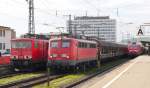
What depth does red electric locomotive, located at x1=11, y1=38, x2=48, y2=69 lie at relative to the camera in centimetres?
3130

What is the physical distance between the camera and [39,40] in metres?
32.6

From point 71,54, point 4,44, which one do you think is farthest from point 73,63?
point 4,44

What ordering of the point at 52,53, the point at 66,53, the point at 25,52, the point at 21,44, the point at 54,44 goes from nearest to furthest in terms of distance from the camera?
1. the point at 66,53
2. the point at 52,53
3. the point at 54,44
4. the point at 25,52
5. the point at 21,44

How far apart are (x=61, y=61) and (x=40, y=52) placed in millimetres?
4301

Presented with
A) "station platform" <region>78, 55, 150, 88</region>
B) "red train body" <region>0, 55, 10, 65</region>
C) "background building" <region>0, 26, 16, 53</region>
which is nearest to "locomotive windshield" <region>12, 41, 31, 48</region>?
"red train body" <region>0, 55, 10, 65</region>

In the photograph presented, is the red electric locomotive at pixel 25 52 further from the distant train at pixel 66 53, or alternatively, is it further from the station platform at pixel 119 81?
the station platform at pixel 119 81

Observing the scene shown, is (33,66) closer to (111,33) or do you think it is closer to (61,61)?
(61,61)

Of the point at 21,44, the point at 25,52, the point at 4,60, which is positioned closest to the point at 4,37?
the point at 4,60

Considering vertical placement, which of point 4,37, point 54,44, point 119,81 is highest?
point 4,37

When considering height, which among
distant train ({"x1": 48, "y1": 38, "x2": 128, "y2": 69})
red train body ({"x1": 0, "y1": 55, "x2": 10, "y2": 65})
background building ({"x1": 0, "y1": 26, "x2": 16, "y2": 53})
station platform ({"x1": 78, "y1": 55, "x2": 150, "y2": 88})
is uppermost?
background building ({"x1": 0, "y1": 26, "x2": 16, "y2": 53})

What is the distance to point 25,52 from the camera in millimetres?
31516

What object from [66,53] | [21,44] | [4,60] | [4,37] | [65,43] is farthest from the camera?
[4,37]

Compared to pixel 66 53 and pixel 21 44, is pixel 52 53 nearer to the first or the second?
pixel 66 53

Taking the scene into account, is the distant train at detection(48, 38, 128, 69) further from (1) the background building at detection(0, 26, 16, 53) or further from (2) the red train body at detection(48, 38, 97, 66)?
(1) the background building at detection(0, 26, 16, 53)
